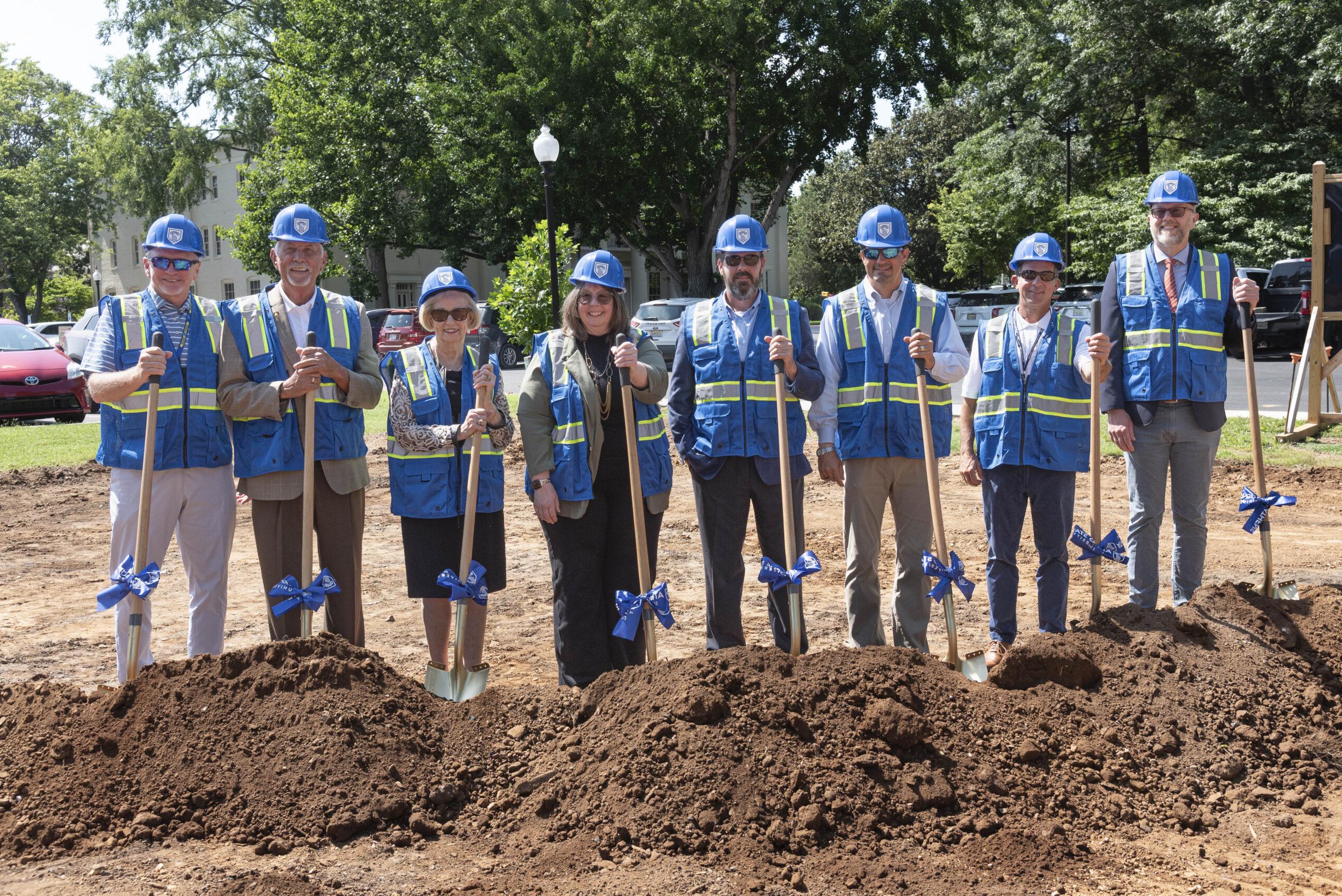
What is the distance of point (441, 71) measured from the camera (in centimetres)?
3073

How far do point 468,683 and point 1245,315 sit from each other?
3818 mm

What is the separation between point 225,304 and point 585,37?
25336mm

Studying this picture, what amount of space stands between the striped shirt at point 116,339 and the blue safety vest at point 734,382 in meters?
2.12

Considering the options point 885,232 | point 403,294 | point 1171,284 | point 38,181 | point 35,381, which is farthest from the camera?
point 38,181

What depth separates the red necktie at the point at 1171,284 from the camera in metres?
5.34

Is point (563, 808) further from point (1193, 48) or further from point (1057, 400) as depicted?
point (1193, 48)

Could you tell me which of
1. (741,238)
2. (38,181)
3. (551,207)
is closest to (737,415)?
(741,238)

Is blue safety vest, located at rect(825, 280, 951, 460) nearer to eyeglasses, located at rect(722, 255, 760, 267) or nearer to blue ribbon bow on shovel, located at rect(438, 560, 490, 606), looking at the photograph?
eyeglasses, located at rect(722, 255, 760, 267)

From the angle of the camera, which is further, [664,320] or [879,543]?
A: [664,320]

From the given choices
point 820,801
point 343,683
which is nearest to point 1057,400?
point 820,801

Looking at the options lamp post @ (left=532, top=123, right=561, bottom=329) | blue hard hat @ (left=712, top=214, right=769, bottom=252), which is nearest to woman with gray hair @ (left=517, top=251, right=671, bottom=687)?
blue hard hat @ (left=712, top=214, right=769, bottom=252)

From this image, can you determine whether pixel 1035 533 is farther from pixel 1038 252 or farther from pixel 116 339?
pixel 116 339

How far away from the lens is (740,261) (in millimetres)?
4988

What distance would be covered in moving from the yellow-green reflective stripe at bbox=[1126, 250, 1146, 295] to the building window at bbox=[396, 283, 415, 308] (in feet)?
130
